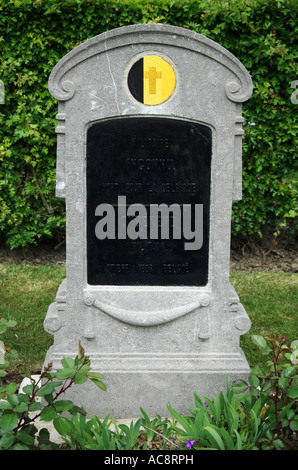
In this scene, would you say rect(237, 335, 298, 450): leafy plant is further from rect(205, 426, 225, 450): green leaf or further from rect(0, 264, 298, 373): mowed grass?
rect(0, 264, 298, 373): mowed grass

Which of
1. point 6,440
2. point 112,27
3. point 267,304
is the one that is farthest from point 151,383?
point 112,27

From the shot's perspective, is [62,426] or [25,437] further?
[62,426]

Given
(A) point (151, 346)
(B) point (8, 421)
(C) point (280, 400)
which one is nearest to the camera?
(B) point (8, 421)

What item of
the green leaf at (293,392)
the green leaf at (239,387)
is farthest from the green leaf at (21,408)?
the green leaf at (293,392)

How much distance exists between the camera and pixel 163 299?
3.16 metres

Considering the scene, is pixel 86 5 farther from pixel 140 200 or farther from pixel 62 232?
pixel 140 200

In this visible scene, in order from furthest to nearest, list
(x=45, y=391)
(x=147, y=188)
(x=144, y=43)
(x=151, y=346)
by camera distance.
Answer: (x=151, y=346) → (x=147, y=188) → (x=144, y=43) → (x=45, y=391)

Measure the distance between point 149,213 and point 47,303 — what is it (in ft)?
6.31

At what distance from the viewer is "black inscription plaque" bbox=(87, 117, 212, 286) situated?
2.99 m

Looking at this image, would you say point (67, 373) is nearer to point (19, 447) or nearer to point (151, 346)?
point (19, 447)

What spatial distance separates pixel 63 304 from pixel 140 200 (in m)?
0.80

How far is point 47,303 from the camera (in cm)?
461

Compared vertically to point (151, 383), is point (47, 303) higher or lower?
higher

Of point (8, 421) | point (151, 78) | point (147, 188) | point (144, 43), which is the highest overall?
point (144, 43)
